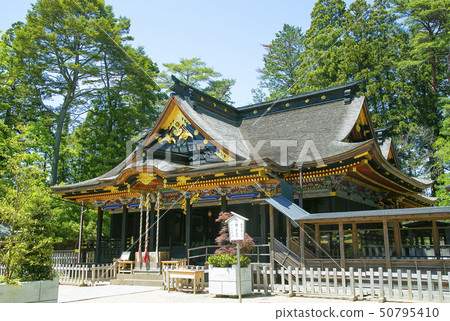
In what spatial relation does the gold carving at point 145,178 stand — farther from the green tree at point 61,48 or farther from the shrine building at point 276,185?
the green tree at point 61,48

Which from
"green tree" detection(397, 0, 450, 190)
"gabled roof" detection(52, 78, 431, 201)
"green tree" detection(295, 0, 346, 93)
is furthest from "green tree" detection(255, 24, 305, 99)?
"gabled roof" detection(52, 78, 431, 201)

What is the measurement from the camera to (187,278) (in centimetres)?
1163

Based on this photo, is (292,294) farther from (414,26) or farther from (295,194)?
(414,26)

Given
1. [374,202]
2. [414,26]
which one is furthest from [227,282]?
[414,26]

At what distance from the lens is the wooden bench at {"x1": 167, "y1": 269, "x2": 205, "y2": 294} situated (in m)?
11.5

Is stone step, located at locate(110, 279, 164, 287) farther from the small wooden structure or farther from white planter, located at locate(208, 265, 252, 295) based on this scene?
white planter, located at locate(208, 265, 252, 295)

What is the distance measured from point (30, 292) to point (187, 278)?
467cm

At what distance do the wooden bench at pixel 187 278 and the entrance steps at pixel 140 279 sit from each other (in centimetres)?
183

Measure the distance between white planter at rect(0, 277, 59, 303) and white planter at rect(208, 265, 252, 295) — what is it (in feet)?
13.6

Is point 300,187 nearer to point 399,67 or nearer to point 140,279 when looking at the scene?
point 140,279

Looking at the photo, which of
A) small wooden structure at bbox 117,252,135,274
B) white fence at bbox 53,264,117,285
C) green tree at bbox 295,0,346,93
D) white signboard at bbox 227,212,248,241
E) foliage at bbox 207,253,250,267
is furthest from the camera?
green tree at bbox 295,0,346,93

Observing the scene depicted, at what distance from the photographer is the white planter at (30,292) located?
25.5 ft

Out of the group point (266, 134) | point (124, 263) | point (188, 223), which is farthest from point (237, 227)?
point (266, 134)

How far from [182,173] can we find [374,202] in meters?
10.4
